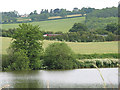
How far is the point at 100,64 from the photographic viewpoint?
67.9 feet

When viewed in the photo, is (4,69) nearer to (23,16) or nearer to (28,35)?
(28,35)

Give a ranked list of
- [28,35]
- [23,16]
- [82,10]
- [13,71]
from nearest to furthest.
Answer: [13,71] → [28,35] → [23,16] → [82,10]

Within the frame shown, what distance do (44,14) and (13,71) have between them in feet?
99.5

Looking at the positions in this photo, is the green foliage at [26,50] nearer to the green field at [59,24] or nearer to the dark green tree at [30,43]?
the dark green tree at [30,43]

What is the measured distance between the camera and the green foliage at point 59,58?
20.3m

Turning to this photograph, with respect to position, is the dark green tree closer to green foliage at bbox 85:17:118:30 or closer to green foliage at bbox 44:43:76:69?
green foliage at bbox 44:43:76:69

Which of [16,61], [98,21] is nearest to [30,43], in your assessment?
[16,61]

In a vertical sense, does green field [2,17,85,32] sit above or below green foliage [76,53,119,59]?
above

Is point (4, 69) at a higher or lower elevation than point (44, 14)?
lower

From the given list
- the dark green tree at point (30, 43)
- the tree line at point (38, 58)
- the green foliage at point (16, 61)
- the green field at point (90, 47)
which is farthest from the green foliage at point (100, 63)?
the green field at point (90, 47)

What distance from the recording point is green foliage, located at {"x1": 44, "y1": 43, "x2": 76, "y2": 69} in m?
20.3

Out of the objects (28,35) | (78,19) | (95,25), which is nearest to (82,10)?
(78,19)

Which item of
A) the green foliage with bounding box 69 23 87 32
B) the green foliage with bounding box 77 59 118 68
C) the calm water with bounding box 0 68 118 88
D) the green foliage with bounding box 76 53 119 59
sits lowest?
the green foliage with bounding box 77 59 118 68

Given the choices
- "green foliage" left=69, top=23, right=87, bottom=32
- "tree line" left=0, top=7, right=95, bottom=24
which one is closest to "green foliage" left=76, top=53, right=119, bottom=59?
"green foliage" left=69, top=23, right=87, bottom=32
